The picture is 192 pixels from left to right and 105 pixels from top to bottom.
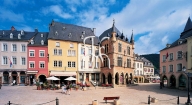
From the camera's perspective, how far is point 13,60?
30.8 meters

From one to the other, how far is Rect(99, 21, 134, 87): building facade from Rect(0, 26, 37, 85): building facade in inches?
743

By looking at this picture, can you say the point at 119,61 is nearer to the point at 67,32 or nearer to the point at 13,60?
the point at 67,32

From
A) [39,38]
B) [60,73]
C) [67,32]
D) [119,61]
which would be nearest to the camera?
[60,73]

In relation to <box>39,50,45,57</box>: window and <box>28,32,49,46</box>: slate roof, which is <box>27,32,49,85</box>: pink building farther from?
<box>28,32,49,46</box>: slate roof

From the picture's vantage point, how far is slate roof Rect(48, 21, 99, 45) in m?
32.9

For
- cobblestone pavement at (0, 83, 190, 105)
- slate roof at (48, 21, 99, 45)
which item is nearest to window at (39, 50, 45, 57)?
slate roof at (48, 21, 99, 45)

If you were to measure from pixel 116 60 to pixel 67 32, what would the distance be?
1482 cm

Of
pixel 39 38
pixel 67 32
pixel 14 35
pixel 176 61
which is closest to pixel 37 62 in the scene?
pixel 39 38

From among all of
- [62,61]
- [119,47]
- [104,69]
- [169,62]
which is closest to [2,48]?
[62,61]

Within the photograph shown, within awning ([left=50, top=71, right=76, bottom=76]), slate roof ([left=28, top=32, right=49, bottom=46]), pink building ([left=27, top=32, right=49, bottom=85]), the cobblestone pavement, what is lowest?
the cobblestone pavement

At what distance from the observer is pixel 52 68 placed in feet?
102

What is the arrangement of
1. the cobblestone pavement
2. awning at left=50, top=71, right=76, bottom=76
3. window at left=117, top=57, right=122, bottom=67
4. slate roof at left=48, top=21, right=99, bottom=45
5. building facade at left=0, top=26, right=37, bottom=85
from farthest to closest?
slate roof at left=48, top=21, right=99, bottom=45, window at left=117, top=57, right=122, bottom=67, awning at left=50, top=71, right=76, bottom=76, building facade at left=0, top=26, right=37, bottom=85, the cobblestone pavement

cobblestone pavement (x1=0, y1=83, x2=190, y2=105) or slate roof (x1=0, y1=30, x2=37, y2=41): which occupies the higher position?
slate roof (x1=0, y1=30, x2=37, y2=41)

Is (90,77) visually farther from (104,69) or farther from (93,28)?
(93,28)
